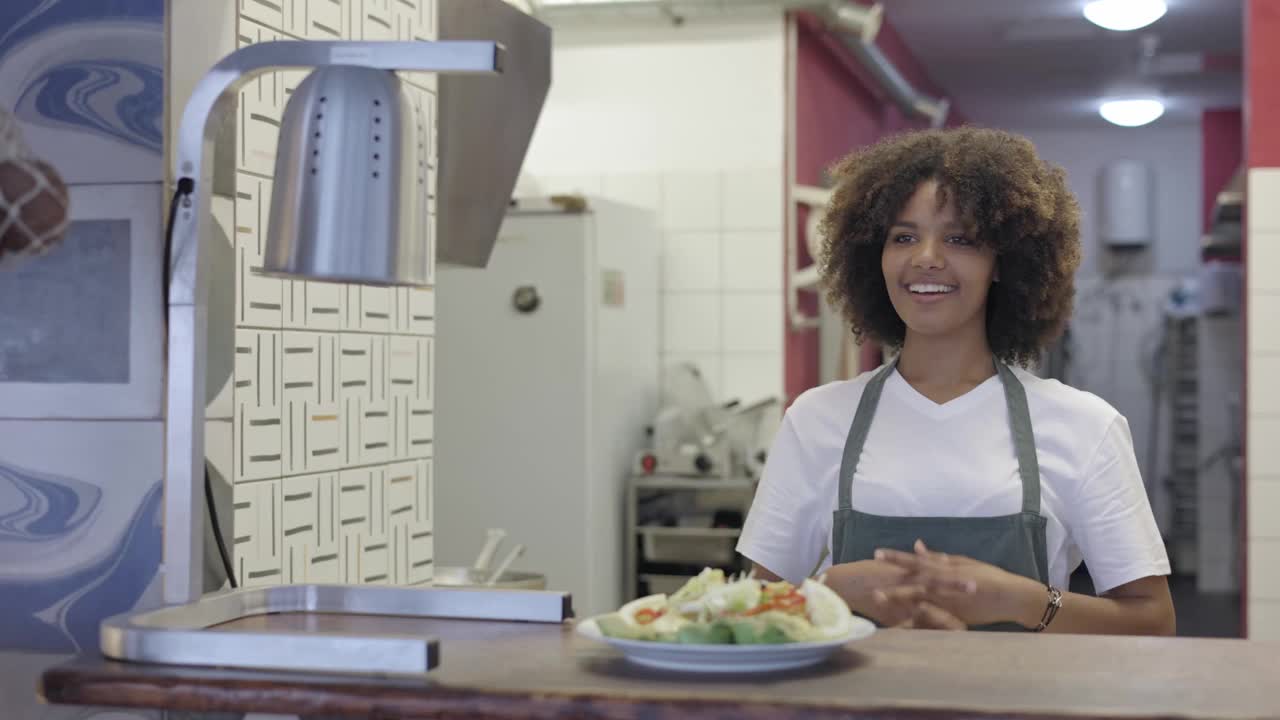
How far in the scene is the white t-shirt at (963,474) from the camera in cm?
213

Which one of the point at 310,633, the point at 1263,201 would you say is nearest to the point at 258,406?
the point at 310,633

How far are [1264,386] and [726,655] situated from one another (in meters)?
3.94

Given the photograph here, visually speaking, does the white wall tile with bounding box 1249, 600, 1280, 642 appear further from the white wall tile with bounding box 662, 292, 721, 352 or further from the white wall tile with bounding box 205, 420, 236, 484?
the white wall tile with bounding box 205, 420, 236, 484

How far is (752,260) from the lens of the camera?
568 centimetres

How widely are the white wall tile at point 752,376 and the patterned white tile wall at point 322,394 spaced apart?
2.77 m

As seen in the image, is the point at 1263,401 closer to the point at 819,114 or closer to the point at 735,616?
the point at 819,114

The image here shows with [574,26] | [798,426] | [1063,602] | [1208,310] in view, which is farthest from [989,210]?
[1208,310]

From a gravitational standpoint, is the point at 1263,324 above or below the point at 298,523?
above

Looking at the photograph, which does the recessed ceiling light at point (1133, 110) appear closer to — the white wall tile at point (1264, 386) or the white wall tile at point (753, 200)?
the white wall tile at point (753, 200)

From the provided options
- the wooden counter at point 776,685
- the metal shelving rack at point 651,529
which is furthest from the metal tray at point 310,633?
the metal shelving rack at point 651,529

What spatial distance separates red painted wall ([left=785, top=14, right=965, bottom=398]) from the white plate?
12.9 feet

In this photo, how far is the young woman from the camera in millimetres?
2073

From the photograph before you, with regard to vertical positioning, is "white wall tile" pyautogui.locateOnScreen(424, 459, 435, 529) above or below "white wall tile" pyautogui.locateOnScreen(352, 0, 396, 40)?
below

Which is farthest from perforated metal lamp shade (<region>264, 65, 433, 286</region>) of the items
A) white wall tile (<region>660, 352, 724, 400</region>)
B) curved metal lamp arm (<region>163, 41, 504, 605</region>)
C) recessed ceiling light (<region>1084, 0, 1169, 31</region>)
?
recessed ceiling light (<region>1084, 0, 1169, 31</region>)
